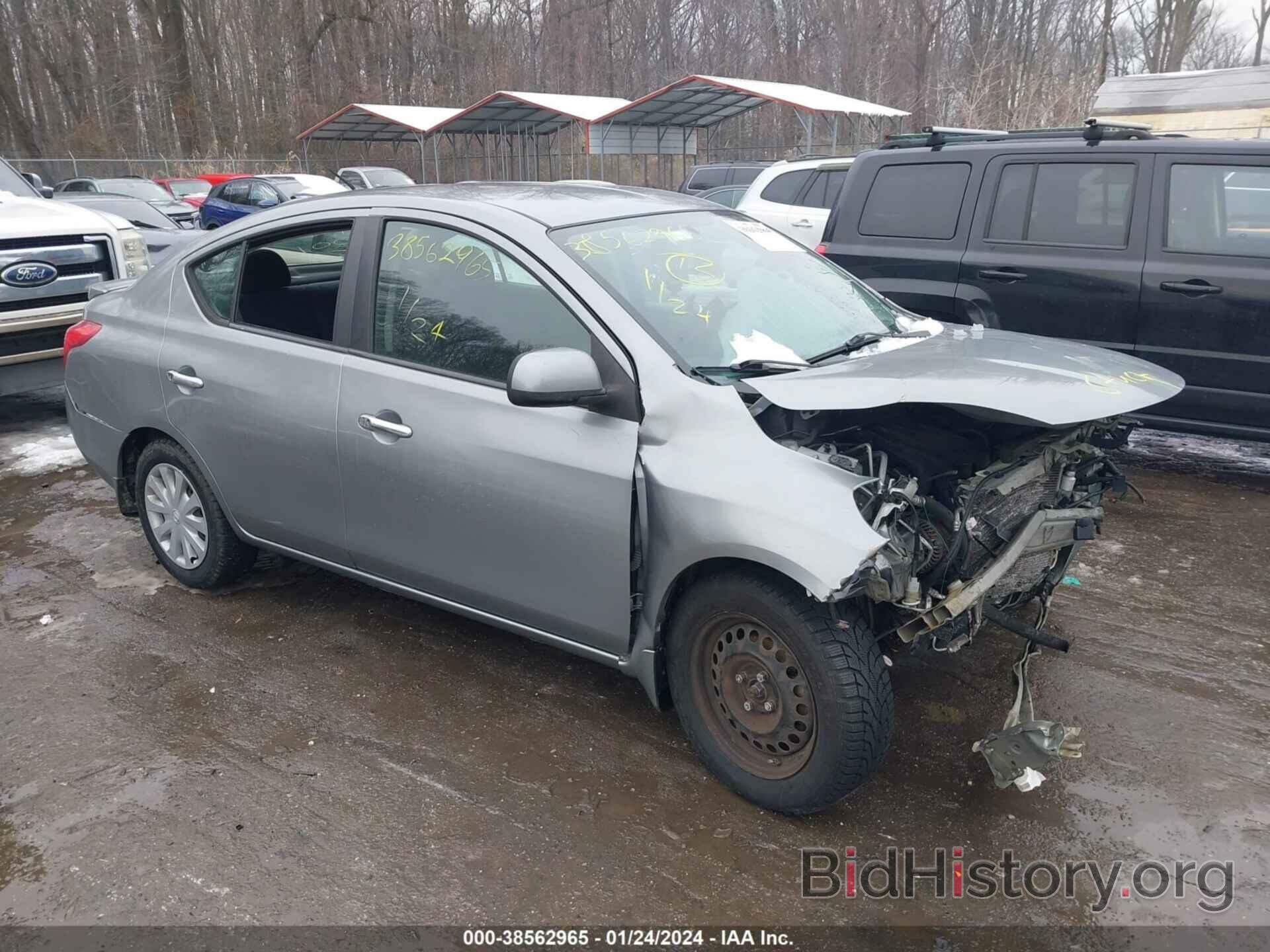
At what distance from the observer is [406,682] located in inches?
154

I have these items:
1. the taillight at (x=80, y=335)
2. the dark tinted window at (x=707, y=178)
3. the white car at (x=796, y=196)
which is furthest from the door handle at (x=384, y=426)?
the dark tinted window at (x=707, y=178)

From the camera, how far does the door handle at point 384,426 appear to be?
356 centimetres

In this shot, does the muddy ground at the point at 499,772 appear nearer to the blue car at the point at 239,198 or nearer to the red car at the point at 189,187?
the blue car at the point at 239,198

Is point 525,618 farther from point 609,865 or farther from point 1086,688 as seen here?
point 1086,688

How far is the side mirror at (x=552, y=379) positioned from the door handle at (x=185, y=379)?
183 cm

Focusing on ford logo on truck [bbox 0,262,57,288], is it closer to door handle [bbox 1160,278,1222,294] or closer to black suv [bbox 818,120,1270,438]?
black suv [bbox 818,120,1270,438]

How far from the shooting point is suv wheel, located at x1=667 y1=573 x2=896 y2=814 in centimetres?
282

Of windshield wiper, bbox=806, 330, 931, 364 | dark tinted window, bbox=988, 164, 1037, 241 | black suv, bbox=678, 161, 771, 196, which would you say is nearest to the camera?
windshield wiper, bbox=806, 330, 931, 364

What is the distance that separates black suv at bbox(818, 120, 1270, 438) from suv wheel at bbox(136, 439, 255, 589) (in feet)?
13.9

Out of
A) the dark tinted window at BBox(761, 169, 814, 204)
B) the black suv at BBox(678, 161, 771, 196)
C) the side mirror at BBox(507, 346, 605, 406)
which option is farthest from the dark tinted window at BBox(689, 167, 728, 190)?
the side mirror at BBox(507, 346, 605, 406)

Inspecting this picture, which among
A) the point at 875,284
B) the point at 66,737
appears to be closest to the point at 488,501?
the point at 66,737

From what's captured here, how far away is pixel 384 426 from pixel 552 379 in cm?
88

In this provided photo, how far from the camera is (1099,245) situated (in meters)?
5.92

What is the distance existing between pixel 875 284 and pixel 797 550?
14.0ft
